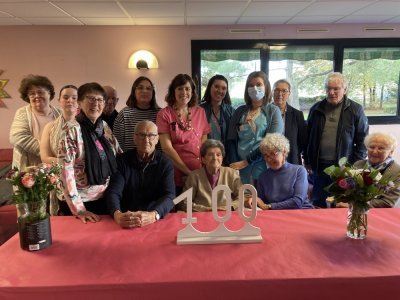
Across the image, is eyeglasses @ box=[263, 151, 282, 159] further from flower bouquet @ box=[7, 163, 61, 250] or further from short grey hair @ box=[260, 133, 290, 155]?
flower bouquet @ box=[7, 163, 61, 250]

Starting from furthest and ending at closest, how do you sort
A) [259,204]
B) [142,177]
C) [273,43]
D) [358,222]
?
[273,43]
[259,204]
[142,177]
[358,222]

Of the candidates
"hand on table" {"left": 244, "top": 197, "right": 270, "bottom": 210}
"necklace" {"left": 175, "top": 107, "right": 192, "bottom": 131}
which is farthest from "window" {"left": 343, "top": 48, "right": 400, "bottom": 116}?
"hand on table" {"left": 244, "top": 197, "right": 270, "bottom": 210}

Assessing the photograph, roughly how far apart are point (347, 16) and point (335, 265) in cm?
390

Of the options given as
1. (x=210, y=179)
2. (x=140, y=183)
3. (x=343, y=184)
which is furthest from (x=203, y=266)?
(x=210, y=179)

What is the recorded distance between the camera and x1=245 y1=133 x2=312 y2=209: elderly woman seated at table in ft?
6.89

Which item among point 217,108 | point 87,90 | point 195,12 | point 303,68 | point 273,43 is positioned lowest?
point 217,108

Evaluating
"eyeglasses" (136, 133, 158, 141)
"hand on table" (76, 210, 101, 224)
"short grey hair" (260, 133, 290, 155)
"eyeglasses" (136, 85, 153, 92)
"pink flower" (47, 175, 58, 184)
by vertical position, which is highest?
"eyeglasses" (136, 85, 153, 92)

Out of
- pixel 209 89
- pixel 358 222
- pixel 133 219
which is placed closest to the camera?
pixel 358 222

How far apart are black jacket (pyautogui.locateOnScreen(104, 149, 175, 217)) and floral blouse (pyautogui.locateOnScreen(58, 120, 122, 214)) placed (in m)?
0.13

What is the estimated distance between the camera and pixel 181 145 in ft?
7.87

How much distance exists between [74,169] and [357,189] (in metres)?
1.37

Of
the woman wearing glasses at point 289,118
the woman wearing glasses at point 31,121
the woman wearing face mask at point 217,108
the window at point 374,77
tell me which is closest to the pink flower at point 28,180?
the woman wearing glasses at point 31,121

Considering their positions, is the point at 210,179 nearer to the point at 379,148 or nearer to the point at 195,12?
the point at 379,148

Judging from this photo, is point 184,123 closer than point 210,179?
No
